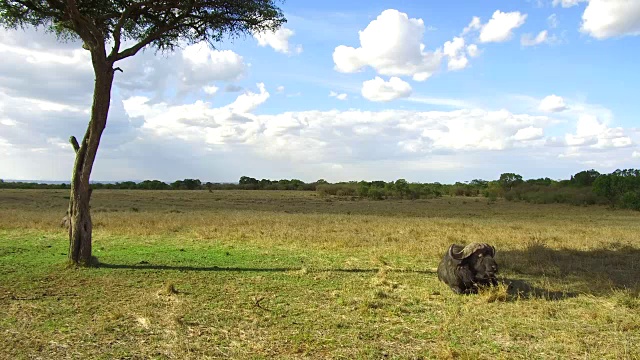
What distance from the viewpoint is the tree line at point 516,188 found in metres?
42.9

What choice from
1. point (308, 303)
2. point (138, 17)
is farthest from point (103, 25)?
point (308, 303)

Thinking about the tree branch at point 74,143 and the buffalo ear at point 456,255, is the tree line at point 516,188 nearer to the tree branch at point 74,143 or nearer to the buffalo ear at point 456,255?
the buffalo ear at point 456,255

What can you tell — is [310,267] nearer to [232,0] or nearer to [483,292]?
[483,292]

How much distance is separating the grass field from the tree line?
1269 inches

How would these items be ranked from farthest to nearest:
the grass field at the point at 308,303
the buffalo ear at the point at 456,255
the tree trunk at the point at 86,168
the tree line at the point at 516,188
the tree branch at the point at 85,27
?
the tree line at the point at 516,188 < the tree trunk at the point at 86,168 < the tree branch at the point at 85,27 < the buffalo ear at the point at 456,255 < the grass field at the point at 308,303

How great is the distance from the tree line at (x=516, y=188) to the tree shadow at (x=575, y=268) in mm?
29647

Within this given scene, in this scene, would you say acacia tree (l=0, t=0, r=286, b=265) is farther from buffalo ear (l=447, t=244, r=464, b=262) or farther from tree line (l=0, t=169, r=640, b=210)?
tree line (l=0, t=169, r=640, b=210)

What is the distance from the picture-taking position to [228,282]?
10094 millimetres

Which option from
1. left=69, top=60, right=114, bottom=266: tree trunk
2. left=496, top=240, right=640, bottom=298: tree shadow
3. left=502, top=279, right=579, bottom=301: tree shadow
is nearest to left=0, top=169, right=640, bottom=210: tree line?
left=496, top=240, right=640, bottom=298: tree shadow

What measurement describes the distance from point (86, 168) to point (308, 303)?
263 inches

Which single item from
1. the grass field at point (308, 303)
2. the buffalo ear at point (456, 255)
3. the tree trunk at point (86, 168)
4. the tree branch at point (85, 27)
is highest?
the tree branch at point (85, 27)

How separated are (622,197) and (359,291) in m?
39.9

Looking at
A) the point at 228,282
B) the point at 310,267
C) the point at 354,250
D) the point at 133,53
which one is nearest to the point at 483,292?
the point at 310,267

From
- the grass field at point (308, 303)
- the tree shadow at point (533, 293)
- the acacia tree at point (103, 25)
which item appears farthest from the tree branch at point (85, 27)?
the tree shadow at point (533, 293)
